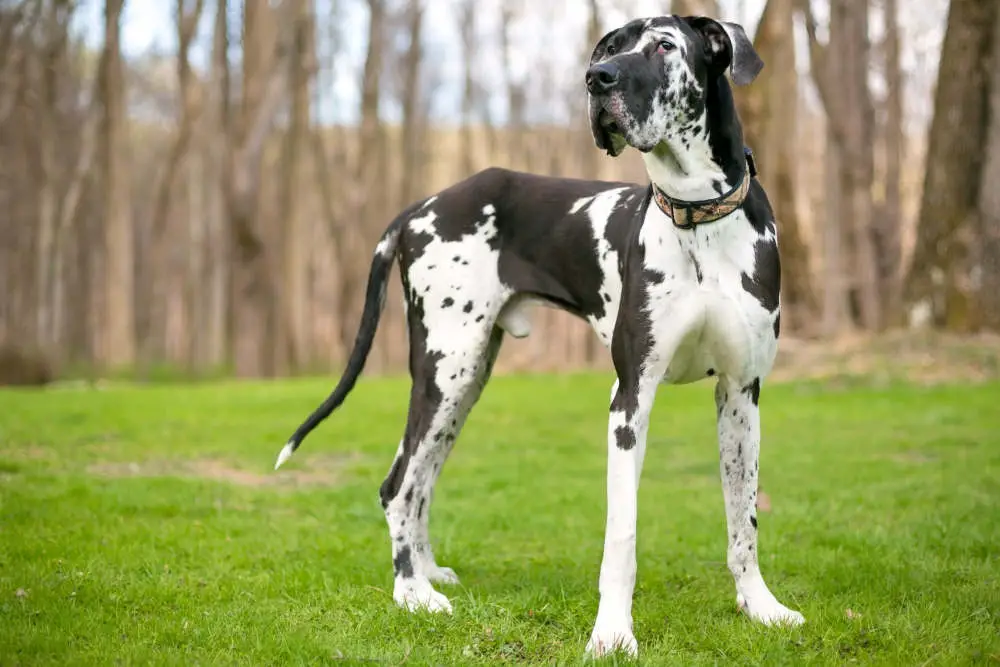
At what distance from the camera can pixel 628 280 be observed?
395 centimetres

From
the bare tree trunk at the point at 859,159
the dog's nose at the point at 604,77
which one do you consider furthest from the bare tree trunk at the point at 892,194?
the dog's nose at the point at 604,77

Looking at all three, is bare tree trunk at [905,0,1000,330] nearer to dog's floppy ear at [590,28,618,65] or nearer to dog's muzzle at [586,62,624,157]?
dog's floppy ear at [590,28,618,65]

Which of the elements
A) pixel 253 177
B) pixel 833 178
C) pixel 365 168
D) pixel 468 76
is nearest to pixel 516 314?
pixel 253 177

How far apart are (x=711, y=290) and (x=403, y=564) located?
72.2 inches

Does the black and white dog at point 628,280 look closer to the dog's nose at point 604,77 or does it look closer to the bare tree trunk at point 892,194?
the dog's nose at point 604,77

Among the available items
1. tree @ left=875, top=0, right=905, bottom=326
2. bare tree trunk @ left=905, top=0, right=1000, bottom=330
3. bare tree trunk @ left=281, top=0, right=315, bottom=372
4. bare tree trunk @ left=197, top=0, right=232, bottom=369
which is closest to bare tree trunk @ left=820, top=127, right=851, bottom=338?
tree @ left=875, top=0, right=905, bottom=326

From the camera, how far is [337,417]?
11227 mm

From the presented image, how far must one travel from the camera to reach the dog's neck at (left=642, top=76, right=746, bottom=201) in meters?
3.78

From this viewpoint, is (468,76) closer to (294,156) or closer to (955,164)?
(294,156)

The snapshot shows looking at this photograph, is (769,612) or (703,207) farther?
(769,612)

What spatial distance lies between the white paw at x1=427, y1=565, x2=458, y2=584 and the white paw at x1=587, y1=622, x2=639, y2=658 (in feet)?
4.06

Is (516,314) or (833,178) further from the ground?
(833,178)

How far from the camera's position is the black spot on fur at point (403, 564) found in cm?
447

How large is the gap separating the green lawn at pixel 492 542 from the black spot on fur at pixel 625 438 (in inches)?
28.7
